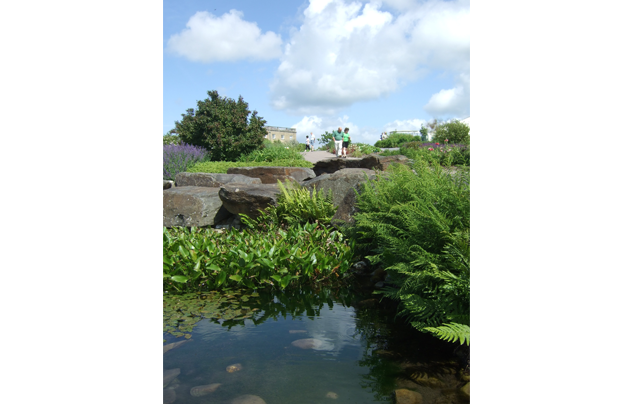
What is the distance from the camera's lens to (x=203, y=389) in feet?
8.00

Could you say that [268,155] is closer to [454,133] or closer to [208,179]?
[208,179]

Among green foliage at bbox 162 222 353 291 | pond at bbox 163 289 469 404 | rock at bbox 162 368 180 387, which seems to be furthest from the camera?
green foliage at bbox 162 222 353 291

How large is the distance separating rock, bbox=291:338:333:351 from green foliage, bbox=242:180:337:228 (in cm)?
347

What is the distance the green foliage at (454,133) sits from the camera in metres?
26.0

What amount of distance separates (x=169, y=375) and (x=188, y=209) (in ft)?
18.7

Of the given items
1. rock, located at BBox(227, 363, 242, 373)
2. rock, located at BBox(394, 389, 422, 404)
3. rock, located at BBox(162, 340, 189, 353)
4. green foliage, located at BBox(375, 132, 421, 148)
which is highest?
green foliage, located at BBox(375, 132, 421, 148)

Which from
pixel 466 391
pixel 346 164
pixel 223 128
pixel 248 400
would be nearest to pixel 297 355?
pixel 248 400

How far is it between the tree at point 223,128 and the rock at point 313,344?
16.9 m

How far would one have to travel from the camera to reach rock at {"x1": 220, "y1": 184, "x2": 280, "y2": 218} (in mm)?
7516

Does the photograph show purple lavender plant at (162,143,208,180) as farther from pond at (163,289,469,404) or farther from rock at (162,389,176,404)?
rock at (162,389,176,404)

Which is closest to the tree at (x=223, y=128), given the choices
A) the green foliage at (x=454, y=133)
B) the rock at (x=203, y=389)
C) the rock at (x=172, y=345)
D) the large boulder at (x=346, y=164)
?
the large boulder at (x=346, y=164)

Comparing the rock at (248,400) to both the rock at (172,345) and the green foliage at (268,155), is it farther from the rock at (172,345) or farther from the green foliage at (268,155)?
the green foliage at (268,155)

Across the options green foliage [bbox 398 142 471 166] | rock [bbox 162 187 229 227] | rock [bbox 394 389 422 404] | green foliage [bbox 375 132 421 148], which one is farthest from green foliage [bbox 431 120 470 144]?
rock [bbox 394 389 422 404]
